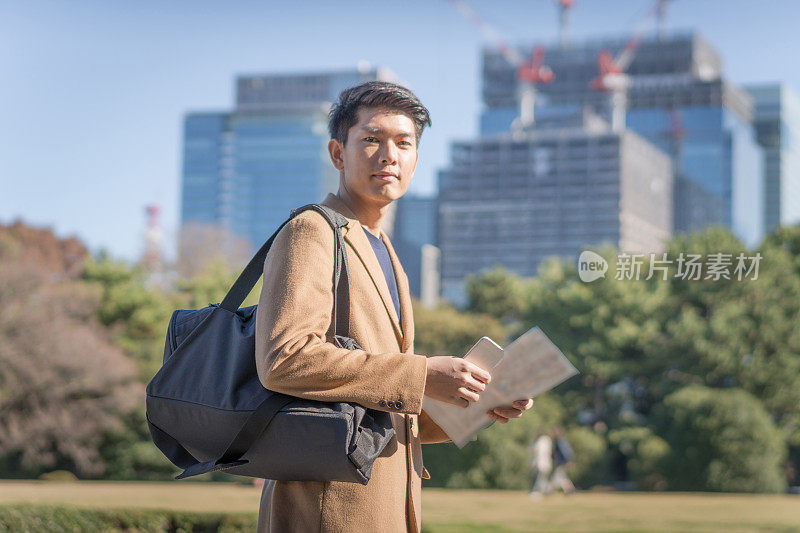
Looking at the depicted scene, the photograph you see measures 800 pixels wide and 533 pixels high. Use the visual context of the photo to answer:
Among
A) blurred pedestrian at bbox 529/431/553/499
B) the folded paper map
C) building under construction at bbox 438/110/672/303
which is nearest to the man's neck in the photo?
the folded paper map

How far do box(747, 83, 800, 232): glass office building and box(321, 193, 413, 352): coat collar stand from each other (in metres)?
139

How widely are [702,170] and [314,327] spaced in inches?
5016

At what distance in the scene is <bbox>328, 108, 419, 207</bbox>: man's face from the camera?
2.07 metres

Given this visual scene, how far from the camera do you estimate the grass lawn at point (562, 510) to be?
1038cm

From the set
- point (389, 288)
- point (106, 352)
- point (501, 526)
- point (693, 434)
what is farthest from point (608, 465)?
point (389, 288)

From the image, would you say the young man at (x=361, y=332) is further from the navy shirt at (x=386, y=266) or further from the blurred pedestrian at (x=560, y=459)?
the blurred pedestrian at (x=560, y=459)

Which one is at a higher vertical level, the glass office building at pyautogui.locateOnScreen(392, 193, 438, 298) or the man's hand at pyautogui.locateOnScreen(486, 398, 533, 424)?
the glass office building at pyautogui.locateOnScreen(392, 193, 438, 298)

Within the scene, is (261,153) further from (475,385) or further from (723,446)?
(475,385)

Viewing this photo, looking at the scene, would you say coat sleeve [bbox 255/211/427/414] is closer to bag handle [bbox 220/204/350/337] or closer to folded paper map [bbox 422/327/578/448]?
bag handle [bbox 220/204/350/337]

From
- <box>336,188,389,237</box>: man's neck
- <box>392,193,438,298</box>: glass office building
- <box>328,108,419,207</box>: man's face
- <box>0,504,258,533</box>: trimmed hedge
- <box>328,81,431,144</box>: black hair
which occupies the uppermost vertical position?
<box>392,193,438,298</box>: glass office building

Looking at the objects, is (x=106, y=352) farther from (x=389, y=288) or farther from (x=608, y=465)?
(x=389, y=288)

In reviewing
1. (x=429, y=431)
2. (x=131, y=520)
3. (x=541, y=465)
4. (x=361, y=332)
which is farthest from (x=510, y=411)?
(x=541, y=465)

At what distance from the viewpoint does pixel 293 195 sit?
432 ft

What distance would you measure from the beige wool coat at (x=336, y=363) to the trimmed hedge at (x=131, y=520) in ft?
19.0
